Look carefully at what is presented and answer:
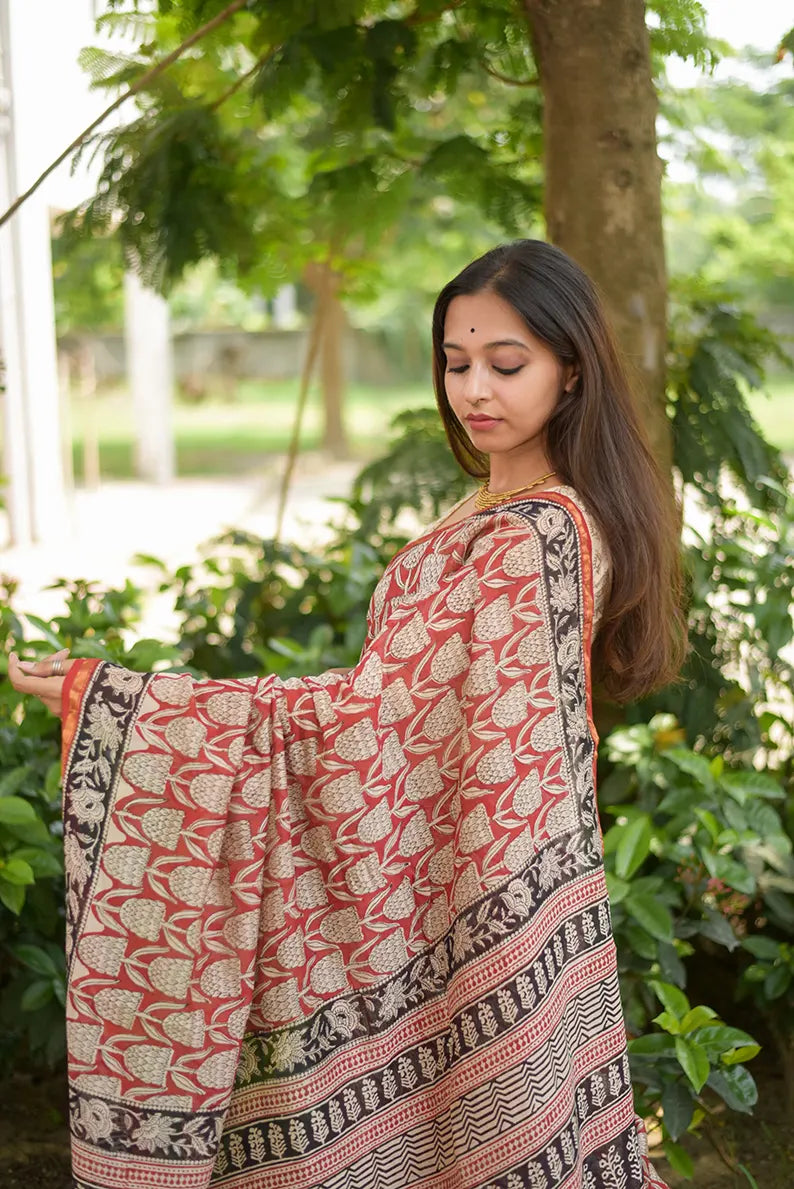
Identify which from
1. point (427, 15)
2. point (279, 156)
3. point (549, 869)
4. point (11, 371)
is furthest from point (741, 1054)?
point (11, 371)

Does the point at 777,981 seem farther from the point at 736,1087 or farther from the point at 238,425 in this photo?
the point at 238,425

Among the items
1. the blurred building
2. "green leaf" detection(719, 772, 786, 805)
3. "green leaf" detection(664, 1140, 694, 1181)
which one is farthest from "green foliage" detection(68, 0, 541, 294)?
the blurred building

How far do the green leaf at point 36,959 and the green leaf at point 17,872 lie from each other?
0.24 metres

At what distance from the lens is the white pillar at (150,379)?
1517 centimetres

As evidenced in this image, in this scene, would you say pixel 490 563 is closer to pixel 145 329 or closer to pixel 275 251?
pixel 275 251

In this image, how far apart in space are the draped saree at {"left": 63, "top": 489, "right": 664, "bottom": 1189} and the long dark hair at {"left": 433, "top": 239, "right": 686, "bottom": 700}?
0.07 meters

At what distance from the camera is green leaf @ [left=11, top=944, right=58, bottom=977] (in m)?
2.61

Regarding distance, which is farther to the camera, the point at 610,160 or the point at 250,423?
the point at 250,423

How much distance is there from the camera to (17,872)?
241cm

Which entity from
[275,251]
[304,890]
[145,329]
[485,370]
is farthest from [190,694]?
[145,329]

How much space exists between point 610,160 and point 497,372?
1141 mm

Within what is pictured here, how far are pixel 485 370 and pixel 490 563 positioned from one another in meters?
0.31

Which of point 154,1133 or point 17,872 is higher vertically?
point 17,872

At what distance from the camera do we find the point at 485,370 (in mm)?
2010
